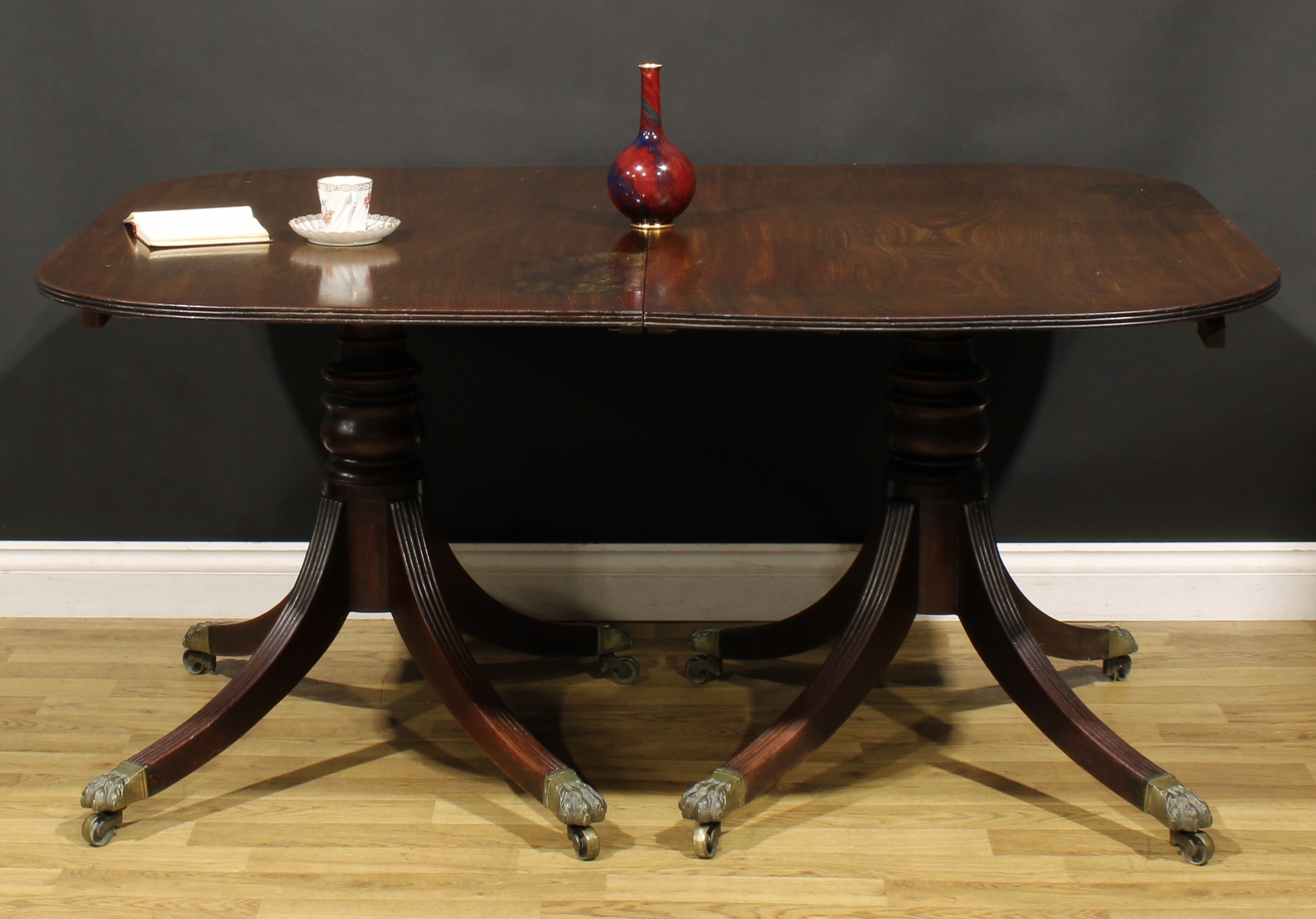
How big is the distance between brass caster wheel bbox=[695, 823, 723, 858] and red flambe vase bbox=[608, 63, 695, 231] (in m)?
0.75

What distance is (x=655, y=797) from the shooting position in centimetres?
186

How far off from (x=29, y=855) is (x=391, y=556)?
1.93 feet

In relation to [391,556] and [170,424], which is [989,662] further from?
[170,424]

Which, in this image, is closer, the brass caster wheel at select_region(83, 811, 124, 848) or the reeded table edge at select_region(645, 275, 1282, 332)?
the reeded table edge at select_region(645, 275, 1282, 332)

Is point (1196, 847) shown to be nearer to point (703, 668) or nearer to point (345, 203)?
point (703, 668)

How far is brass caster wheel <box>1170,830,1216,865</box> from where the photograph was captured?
1.69m

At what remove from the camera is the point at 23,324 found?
2281 millimetres

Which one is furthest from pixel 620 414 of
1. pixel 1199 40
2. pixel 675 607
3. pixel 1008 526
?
pixel 1199 40

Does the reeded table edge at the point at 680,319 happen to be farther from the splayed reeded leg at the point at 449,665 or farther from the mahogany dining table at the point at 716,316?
the splayed reeded leg at the point at 449,665

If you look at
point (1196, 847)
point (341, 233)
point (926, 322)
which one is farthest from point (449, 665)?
point (1196, 847)

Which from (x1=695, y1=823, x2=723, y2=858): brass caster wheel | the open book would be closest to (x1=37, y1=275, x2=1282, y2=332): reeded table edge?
the open book

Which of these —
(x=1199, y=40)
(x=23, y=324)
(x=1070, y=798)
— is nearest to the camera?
(x=1070, y=798)

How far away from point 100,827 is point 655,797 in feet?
2.35

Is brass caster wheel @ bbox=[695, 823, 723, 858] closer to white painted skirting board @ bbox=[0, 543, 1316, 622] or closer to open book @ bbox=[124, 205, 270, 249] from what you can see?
white painted skirting board @ bbox=[0, 543, 1316, 622]
